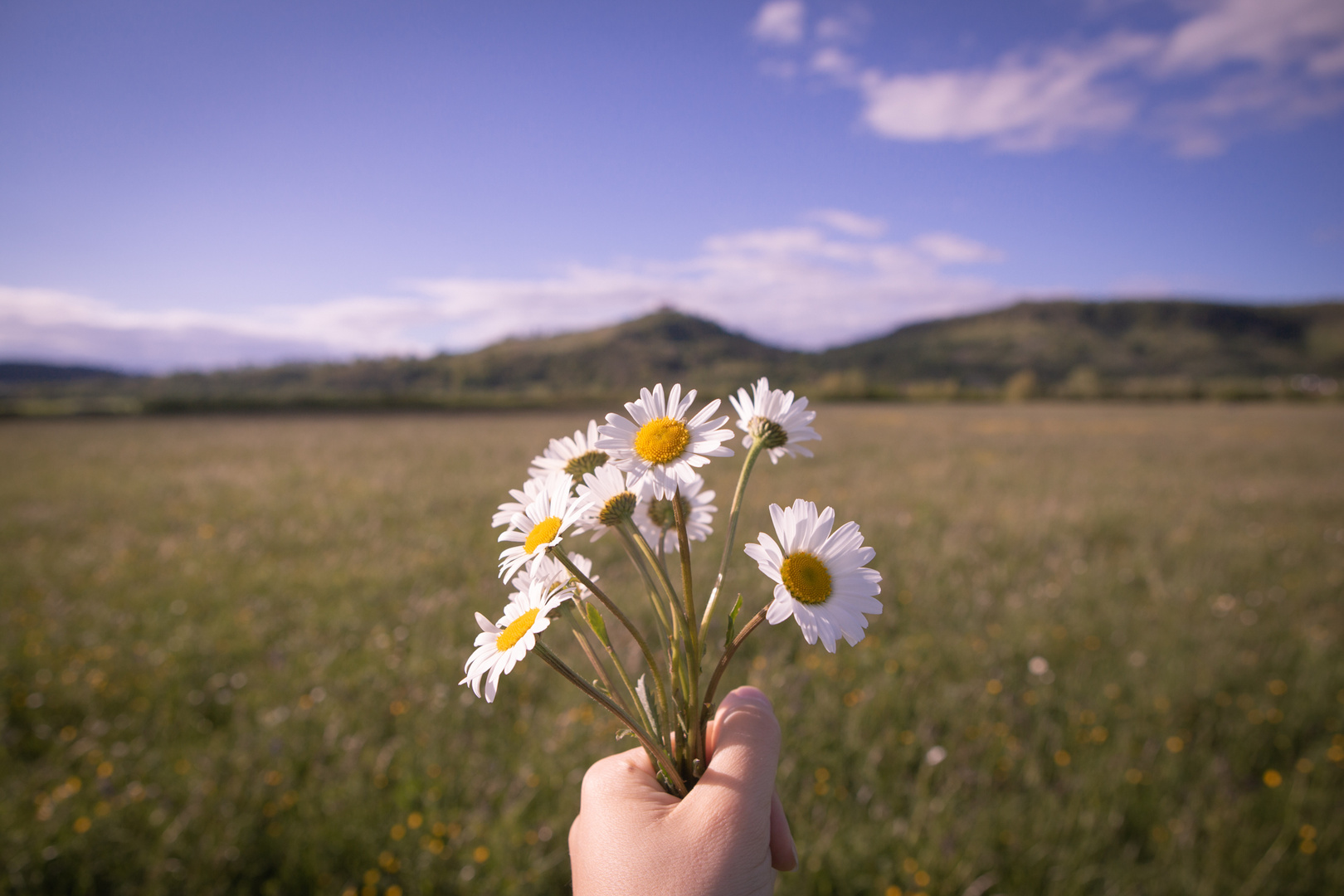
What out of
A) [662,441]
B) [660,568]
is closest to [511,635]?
[660,568]

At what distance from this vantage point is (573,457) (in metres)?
1.00

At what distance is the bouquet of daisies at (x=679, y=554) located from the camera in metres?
0.77

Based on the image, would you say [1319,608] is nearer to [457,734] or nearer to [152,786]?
[457,734]

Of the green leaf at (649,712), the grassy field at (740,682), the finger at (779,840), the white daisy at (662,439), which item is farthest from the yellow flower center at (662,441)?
the grassy field at (740,682)

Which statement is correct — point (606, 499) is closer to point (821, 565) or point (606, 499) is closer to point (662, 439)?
point (662, 439)

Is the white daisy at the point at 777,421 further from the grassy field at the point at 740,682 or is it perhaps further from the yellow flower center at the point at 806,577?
the grassy field at the point at 740,682

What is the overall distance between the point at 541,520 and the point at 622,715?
28 cm

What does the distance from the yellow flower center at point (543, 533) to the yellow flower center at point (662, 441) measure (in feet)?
0.49

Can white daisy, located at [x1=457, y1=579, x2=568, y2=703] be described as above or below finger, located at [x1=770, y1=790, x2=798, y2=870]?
above

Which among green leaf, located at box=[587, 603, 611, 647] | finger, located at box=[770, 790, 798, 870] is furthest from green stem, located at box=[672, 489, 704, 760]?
finger, located at box=[770, 790, 798, 870]

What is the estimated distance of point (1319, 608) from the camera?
4871 millimetres

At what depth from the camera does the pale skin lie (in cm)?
87

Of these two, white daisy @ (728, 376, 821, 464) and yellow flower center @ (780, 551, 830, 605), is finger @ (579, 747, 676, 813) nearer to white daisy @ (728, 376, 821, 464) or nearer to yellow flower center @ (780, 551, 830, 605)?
yellow flower center @ (780, 551, 830, 605)

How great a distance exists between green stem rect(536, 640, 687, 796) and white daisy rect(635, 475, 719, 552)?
24 centimetres
